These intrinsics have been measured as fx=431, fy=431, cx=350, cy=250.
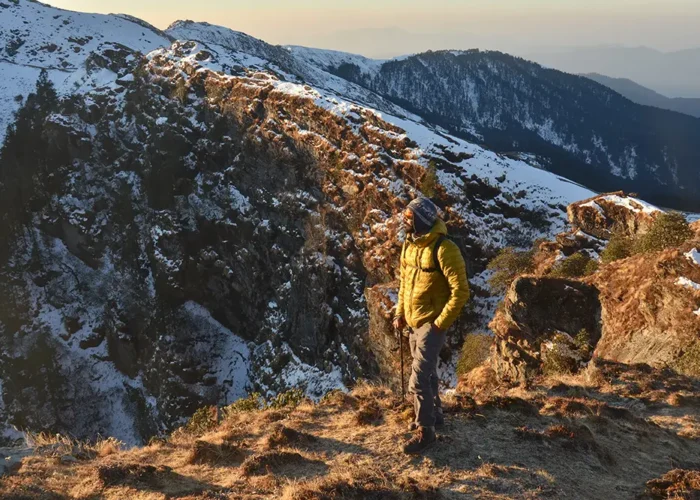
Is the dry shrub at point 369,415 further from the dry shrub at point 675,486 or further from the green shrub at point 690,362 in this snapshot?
the green shrub at point 690,362

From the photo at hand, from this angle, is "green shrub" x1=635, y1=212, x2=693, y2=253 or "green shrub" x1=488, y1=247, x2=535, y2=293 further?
"green shrub" x1=488, y1=247, x2=535, y2=293

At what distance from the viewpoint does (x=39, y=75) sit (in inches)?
2815

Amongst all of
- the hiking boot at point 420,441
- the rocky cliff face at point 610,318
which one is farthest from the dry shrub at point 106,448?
the rocky cliff face at point 610,318

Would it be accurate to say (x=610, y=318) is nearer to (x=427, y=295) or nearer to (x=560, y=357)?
(x=560, y=357)

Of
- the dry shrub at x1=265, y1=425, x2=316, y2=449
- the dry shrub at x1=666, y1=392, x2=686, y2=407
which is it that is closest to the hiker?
the dry shrub at x1=265, y1=425, x2=316, y2=449

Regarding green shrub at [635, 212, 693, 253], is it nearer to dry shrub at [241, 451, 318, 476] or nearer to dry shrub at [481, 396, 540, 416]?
dry shrub at [481, 396, 540, 416]

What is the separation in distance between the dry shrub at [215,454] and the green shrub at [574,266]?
18260 mm

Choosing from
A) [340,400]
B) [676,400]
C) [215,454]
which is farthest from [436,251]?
[676,400]

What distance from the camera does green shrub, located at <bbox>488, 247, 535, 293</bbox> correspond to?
26062mm

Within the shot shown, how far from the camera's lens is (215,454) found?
736 centimetres

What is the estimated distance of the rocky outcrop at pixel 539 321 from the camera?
45.6 ft

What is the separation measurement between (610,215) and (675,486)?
21724mm

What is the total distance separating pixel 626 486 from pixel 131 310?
56.1 metres

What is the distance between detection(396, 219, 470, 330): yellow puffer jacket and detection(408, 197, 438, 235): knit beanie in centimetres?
9
